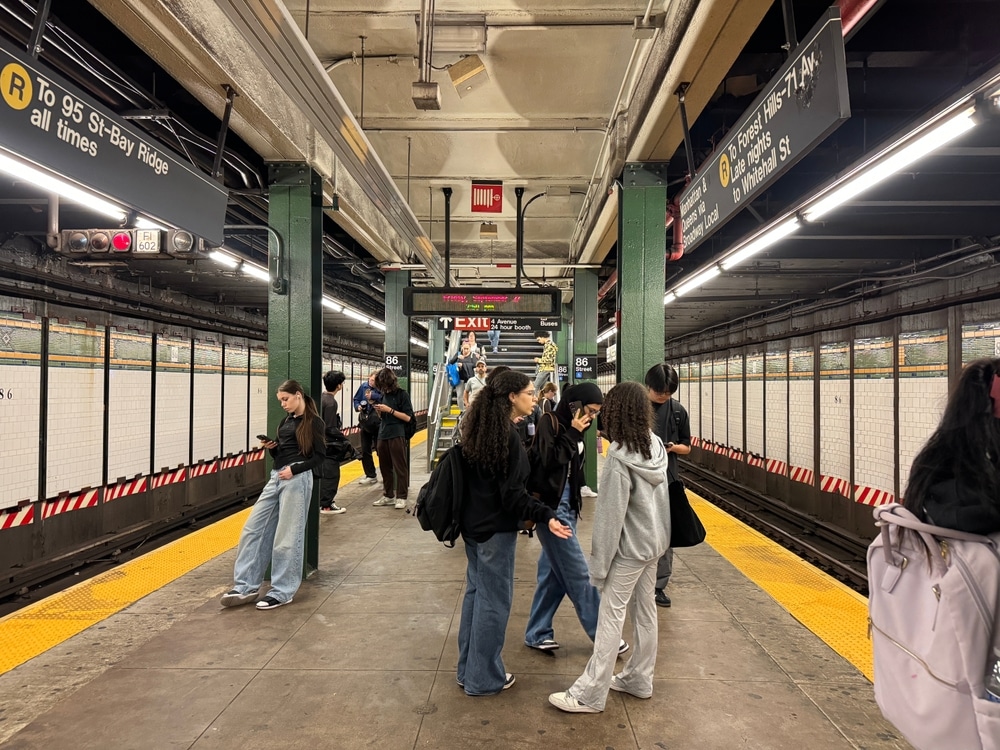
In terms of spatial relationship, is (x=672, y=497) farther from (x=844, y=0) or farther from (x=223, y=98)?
(x=223, y=98)

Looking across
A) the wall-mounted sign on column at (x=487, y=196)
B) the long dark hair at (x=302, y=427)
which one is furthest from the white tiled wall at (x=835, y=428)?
the long dark hair at (x=302, y=427)

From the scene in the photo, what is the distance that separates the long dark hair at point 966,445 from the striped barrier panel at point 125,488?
881 cm

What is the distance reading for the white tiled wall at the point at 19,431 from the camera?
224 inches

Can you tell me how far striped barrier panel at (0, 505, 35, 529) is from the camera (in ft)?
18.8

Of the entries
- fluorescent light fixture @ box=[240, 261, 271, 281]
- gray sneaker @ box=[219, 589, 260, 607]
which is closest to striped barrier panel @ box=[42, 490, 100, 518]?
fluorescent light fixture @ box=[240, 261, 271, 281]

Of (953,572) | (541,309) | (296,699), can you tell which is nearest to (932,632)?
(953,572)

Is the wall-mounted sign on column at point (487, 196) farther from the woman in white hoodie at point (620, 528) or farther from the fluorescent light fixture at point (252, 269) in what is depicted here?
the woman in white hoodie at point (620, 528)

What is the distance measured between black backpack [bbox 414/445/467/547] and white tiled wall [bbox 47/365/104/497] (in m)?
6.00

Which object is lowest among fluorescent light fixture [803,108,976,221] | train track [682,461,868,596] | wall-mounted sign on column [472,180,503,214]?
train track [682,461,868,596]

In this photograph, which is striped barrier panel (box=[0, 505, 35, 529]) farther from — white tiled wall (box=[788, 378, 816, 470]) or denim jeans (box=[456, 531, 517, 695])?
white tiled wall (box=[788, 378, 816, 470])

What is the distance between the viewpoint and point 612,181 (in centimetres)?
563

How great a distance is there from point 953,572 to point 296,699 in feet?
8.91

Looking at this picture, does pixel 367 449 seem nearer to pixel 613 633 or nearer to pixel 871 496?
pixel 613 633

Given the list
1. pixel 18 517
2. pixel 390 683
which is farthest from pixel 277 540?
pixel 18 517
